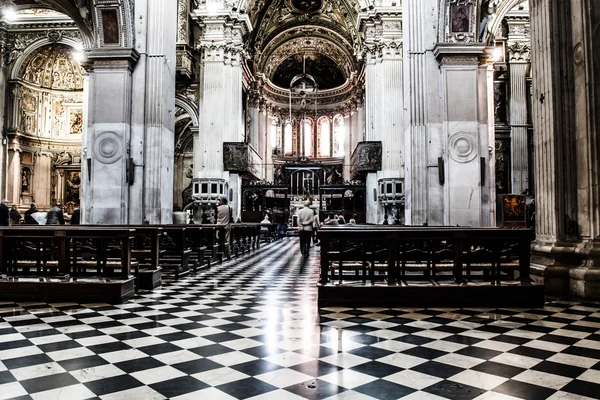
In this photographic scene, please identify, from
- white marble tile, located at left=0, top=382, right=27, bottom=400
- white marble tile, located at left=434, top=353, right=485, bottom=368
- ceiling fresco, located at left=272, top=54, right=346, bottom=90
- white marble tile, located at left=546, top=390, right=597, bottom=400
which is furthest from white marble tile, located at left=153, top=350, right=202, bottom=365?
ceiling fresco, located at left=272, top=54, right=346, bottom=90

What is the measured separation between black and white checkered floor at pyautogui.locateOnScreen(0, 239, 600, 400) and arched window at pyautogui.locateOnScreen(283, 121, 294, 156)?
3600 cm

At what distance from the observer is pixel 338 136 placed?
41.1m

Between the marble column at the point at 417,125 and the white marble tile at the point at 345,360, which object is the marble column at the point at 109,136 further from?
the white marble tile at the point at 345,360

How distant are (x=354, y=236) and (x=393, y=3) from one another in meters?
19.1

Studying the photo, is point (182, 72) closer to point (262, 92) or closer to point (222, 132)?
point (222, 132)

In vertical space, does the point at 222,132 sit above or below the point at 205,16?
below

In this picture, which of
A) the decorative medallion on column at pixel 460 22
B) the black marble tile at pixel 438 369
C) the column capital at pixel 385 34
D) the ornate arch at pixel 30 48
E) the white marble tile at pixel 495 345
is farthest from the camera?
the ornate arch at pixel 30 48

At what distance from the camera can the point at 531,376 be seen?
310 cm

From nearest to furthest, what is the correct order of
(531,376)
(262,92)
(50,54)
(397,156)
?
(531,376)
(397,156)
(50,54)
(262,92)

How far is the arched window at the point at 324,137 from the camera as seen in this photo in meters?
41.6

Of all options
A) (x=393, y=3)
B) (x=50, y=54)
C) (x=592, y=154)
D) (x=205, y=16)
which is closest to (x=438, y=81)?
(x=592, y=154)

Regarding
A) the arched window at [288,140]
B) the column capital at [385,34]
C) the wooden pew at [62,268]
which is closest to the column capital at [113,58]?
the wooden pew at [62,268]

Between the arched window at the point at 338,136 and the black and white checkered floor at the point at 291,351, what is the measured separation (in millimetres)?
35601

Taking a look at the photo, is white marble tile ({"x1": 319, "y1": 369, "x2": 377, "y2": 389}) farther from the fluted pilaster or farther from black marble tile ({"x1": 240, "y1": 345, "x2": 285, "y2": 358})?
the fluted pilaster
